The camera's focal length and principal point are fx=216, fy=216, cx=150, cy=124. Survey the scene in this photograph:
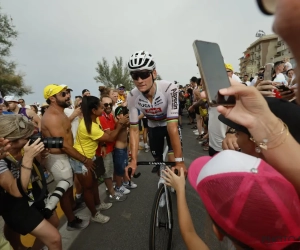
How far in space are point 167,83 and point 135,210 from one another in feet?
7.37

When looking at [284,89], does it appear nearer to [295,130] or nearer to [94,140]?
[295,130]

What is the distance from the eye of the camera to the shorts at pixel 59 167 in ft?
10.6

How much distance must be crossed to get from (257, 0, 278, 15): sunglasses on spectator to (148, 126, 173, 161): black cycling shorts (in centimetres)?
267

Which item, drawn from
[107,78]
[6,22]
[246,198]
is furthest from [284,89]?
[107,78]

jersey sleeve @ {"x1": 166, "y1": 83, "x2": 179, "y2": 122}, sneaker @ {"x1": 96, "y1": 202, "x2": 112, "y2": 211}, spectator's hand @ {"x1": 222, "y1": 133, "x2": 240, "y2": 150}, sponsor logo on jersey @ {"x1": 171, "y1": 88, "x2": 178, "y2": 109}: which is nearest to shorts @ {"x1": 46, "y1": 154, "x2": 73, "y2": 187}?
sneaker @ {"x1": 96, "y1": 202, "x2": 112, "y2": 211}

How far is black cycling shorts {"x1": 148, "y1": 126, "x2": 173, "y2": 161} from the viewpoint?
11.1ft

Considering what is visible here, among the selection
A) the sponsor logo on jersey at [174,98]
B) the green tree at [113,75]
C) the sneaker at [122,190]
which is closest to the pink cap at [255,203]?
the sponsor logo on jersey at [174,98]

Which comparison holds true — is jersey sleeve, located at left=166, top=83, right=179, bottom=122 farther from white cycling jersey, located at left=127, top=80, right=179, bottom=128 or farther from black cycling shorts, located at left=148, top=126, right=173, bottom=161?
black cycling shorts, located at left=148, top=126, right=173, bottom=161

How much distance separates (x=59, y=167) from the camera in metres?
3.24

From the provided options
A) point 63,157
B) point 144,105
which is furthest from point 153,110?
point 63,157

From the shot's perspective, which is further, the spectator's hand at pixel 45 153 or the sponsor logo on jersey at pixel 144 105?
the sponsor logo on jersey at pixel 144 105

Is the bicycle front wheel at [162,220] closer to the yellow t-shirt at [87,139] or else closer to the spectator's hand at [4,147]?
the yellow t-shirt at [87,139]

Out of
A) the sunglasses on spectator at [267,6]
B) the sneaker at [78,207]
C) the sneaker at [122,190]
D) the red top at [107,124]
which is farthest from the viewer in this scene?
the sneaker at [122,190]

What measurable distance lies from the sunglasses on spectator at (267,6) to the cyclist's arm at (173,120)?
2.05 m
